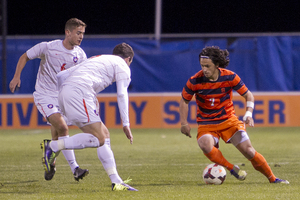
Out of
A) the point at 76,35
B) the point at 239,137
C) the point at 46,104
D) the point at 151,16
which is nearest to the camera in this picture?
the point at 239,137

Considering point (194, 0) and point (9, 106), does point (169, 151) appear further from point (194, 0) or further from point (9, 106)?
Answer: point (194, 0)

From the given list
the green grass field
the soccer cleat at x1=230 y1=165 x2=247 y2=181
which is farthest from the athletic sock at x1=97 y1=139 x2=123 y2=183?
A: the soccer cleat at x1=230 y1=165 x2=247 y2=181

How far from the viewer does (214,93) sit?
6.02m

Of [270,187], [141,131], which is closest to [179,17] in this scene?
[141,131]

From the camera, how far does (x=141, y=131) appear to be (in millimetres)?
13344

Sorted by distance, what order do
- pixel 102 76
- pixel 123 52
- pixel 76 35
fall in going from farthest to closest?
1. pixel 76 35
2. pixel 123 52
3. pixel 102 76

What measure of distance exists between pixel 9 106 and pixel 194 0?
1136 centimetres

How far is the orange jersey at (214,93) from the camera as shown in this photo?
6012 mm

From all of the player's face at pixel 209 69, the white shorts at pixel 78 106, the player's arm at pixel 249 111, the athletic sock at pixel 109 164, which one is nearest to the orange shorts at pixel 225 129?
the player's arm at pixel 249 111

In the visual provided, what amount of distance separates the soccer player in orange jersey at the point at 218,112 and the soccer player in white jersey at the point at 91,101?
956mm

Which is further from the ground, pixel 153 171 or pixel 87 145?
pixel 87 145

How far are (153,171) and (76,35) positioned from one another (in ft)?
6.65

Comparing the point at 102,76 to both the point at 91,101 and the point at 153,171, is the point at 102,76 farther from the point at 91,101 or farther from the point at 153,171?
the point at 153,171

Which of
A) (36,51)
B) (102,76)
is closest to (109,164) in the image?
(102,76)
